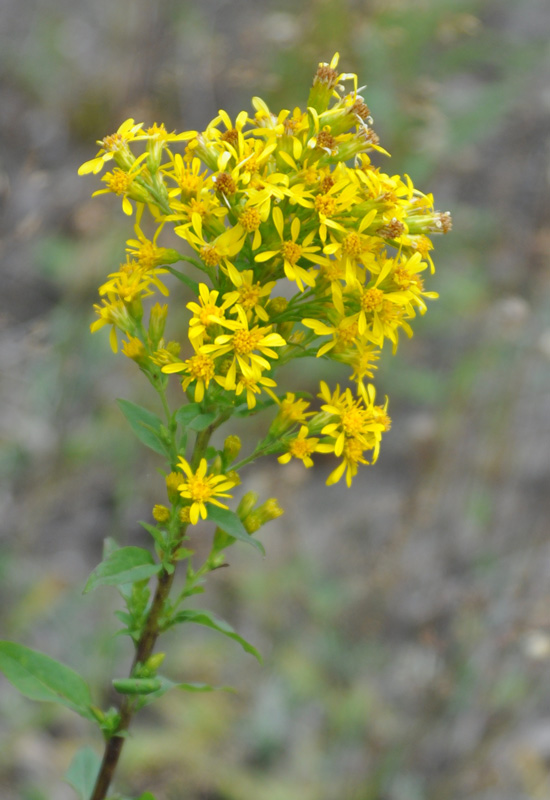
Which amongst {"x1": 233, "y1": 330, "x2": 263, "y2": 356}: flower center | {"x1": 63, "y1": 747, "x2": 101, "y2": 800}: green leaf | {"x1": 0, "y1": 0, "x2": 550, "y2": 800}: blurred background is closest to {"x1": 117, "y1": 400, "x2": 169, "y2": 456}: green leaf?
{"x1": 233, "y1": 330, "x2": 263, "y2": 356}: flower center

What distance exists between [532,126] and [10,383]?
495 cm

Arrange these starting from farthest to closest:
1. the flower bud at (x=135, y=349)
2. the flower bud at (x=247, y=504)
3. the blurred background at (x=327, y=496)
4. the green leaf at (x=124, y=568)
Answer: the blurred background at (x=327, y=496), the flower bud at (x=247, y=504), the flower bud at (x=135, y=349), the green leaf at (x=124, y=568)

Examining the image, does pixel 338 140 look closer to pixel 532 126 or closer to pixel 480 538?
pixel 480 538

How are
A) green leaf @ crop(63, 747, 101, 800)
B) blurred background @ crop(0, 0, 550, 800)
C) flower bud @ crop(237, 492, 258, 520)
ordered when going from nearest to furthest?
flower bud @ crop(237, 492, 258, 520)
green leaf @ crop(63, 747, 101, 800)
blurred background @ crop(0, 0, 550, 800)

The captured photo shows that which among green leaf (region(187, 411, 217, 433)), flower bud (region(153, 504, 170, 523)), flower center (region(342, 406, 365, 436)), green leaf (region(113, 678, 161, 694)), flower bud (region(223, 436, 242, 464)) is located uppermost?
flower center (region(342, 406, 365, 436))

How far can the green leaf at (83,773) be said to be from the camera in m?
2.04

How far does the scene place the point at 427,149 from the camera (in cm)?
531

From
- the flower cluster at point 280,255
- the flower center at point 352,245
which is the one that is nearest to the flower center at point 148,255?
the flower cluster at point 280,255

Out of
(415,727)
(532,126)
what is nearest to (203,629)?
(415,727)

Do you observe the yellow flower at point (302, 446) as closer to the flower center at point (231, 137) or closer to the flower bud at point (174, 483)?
the flower bud at point (174, 483)

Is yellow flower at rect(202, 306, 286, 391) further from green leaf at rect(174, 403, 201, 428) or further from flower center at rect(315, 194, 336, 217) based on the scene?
flower center at rect(315, 194, 336, 217)

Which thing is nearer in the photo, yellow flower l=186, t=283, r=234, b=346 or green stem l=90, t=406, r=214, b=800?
yellow flower l=186, t=283, r=234, b=346

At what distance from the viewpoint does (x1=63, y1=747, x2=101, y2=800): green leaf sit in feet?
6.70

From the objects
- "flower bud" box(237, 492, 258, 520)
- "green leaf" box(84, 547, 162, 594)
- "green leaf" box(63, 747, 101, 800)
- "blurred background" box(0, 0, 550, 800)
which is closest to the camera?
"green leaf" box(84, 547, 162, 594)
